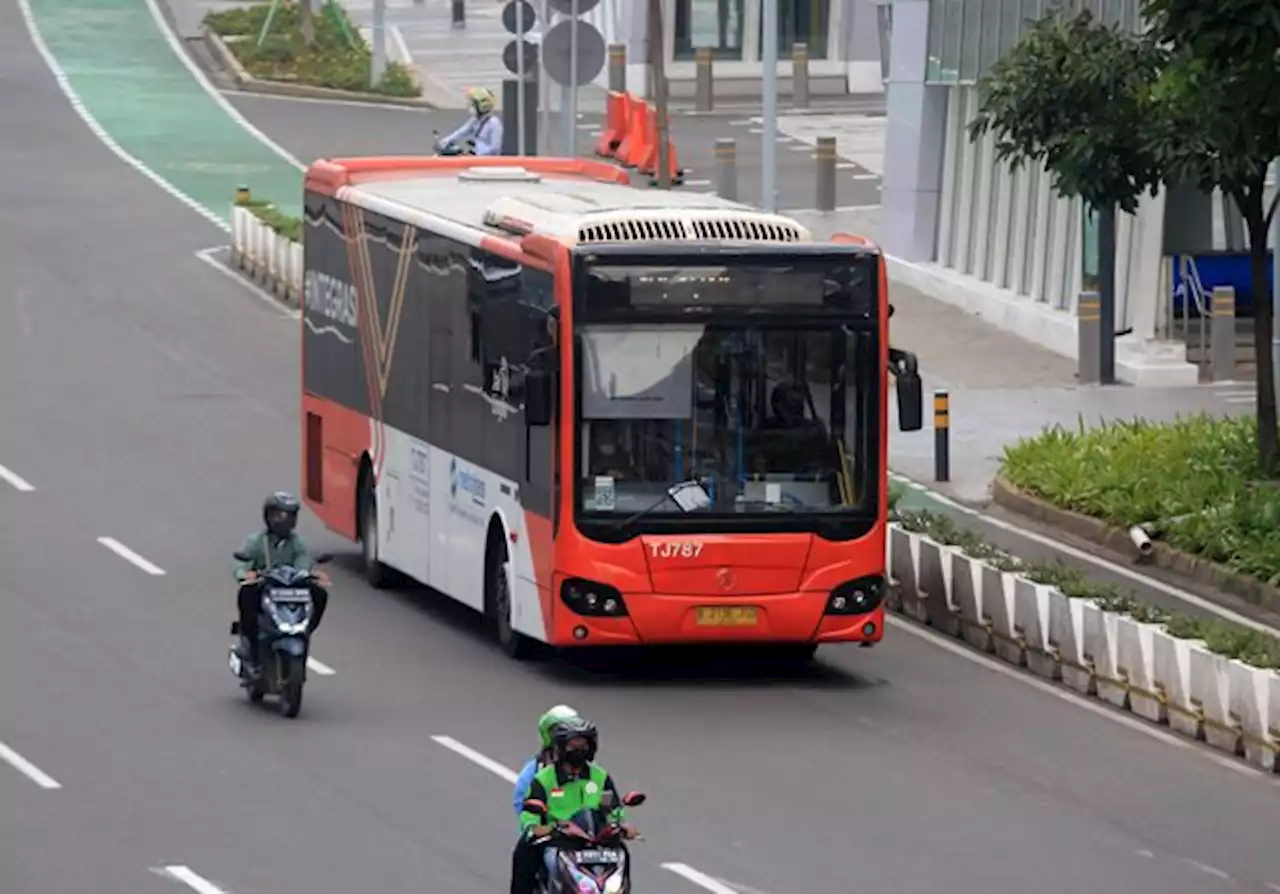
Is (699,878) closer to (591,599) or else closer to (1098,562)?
(591,599)

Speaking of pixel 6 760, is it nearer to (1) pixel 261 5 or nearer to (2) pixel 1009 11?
(2) pixel 1009 11

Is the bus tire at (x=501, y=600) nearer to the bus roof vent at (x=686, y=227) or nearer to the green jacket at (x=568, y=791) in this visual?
the bus roof vent at (x=686, y=227)

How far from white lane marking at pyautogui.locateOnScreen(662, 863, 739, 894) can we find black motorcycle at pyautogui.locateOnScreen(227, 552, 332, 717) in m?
4.34

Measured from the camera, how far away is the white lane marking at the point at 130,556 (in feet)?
90.1

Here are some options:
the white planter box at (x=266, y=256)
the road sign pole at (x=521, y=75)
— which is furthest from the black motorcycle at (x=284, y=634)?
the white planter box at (x=266, y=256)

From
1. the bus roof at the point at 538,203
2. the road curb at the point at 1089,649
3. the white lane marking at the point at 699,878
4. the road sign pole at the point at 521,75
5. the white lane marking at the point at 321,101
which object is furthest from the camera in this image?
the white lane marking at the point at 321,101

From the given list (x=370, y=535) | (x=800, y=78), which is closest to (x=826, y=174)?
(x=800, y=78)

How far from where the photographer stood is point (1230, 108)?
92.2ft

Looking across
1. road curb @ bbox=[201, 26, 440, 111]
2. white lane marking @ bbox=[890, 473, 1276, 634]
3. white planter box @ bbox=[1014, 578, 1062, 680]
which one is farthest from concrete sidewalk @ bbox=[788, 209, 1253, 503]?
road curb @ bbox=[201, 26, 440, 111]

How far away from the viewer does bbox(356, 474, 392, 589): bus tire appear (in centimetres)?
2723

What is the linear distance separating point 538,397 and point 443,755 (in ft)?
8.71

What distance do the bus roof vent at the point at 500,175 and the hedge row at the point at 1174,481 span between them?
5572 mm

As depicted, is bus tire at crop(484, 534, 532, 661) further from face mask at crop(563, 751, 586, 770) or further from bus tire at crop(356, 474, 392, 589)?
face mask at crop(563, 751, 586, 770)

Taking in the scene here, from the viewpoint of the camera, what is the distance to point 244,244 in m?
44.4
